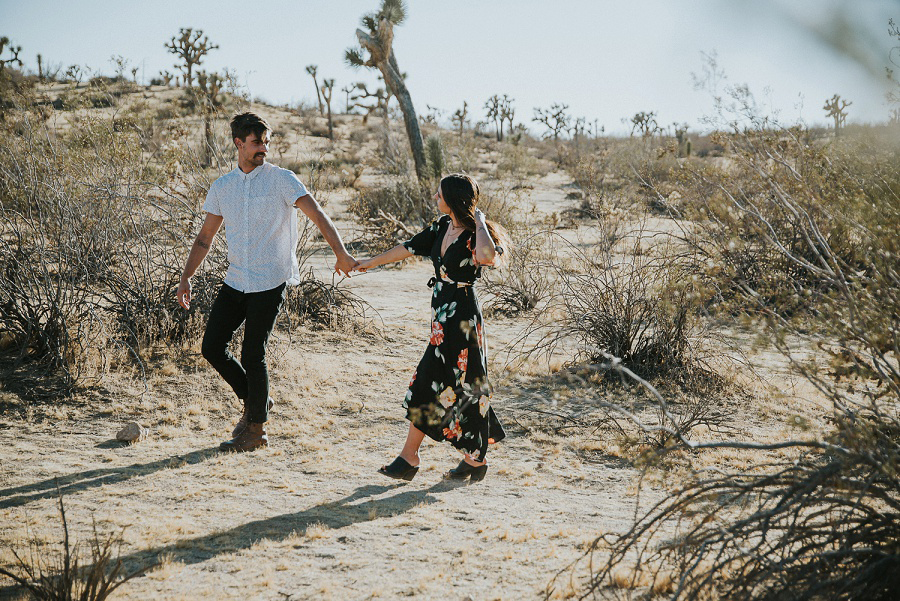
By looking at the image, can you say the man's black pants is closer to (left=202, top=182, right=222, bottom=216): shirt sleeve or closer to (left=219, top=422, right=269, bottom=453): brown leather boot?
(left=219, top=422, right=269, bottom=453): brown leather boot

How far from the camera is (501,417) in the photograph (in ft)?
18.5

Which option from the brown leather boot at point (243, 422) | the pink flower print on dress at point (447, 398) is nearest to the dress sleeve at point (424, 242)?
the pink flower print on dress at point (447, 398)

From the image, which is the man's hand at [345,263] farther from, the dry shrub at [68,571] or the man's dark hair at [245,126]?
the dry shrub at [68,571]

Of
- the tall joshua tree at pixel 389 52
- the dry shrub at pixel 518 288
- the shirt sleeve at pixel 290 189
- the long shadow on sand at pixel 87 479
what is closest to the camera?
the long shadow on sand at pixel 87 479

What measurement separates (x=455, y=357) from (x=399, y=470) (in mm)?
708

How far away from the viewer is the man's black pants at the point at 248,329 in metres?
4.44

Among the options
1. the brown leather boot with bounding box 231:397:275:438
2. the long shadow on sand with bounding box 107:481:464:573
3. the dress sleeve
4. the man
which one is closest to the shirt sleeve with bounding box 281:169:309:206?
the man

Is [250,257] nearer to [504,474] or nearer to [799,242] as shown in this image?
[504,474]

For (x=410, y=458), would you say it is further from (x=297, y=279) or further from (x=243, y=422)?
(x=297, y=279)

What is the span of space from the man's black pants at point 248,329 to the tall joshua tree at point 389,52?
1282 cm

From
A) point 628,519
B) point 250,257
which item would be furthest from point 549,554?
point 250,257

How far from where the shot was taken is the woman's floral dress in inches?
165

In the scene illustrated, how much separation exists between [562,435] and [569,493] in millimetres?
1024

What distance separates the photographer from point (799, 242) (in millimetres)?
9531
